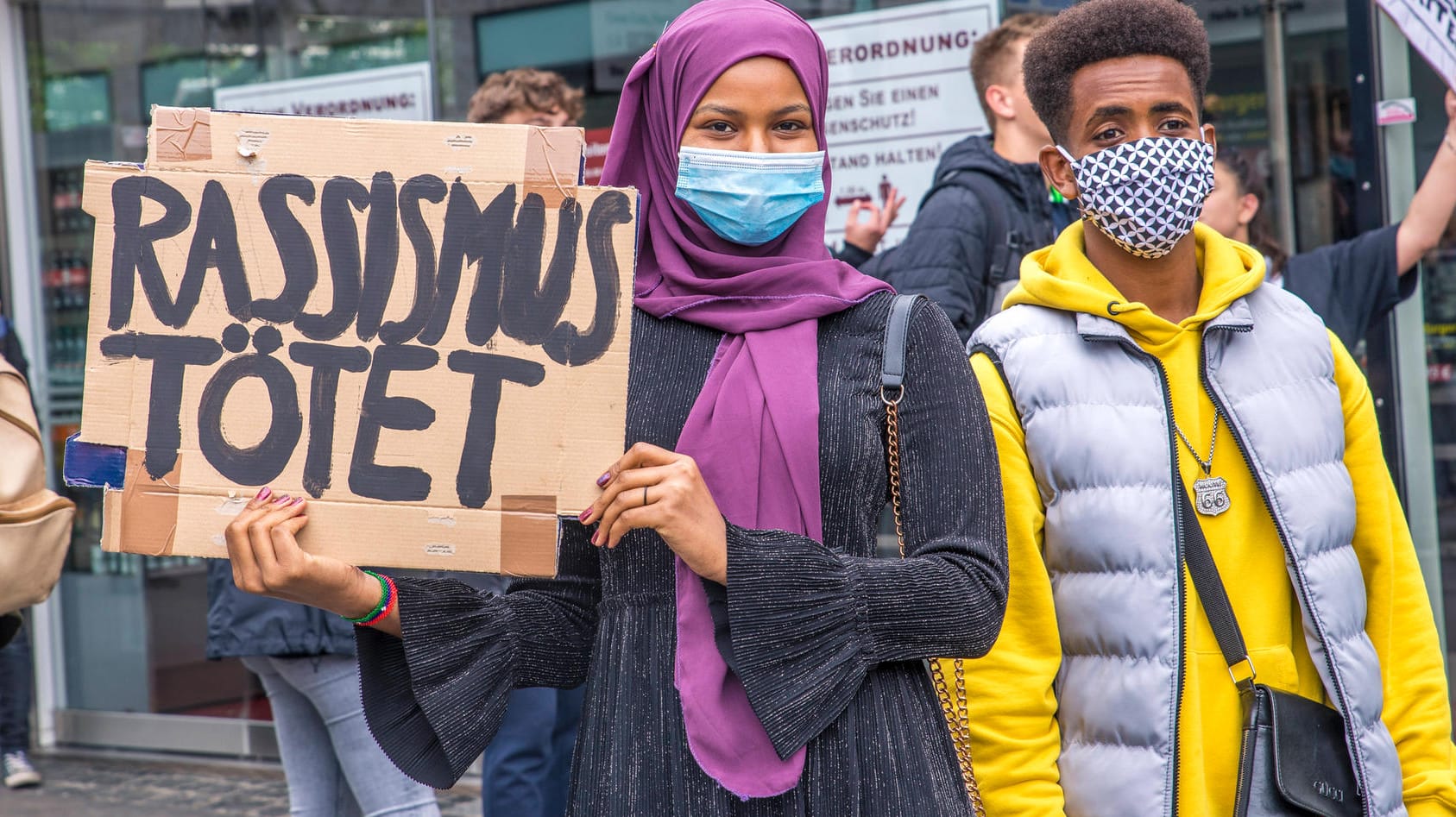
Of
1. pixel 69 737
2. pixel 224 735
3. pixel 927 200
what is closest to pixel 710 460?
pixel 927 200

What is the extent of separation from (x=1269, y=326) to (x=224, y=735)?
19.4ft

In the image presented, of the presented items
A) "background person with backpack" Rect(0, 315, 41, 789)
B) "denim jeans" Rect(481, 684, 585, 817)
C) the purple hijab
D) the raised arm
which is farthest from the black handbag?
"background person with backpack" Rect(0, 315, 41, 789)

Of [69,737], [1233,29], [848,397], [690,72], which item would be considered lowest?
[69,737]

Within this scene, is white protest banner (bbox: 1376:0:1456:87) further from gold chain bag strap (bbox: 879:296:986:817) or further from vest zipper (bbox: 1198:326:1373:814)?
gold chain bag strap (bbox: 879:296:986:817)

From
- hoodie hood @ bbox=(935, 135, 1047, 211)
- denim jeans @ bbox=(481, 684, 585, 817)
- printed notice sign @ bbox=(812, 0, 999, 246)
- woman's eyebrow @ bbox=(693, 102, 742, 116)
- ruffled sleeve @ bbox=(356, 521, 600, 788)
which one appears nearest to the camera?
ruffled sleeve @ bbox=(356, 521, 600, 788)

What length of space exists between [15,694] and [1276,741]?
5.58 meters

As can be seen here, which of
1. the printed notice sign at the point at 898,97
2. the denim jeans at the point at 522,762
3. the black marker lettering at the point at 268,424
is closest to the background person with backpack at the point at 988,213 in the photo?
the printed notice sign at the point at 898,97

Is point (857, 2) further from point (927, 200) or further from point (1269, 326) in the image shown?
point (1269, 326)

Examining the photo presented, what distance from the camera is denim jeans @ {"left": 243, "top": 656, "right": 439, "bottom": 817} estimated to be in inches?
152

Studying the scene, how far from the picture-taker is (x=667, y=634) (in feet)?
6.75

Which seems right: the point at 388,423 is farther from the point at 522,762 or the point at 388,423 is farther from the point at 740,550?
the point at 522,762

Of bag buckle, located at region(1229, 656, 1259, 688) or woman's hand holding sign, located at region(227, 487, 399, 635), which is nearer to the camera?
woman's hand holding sign, located at region(227, 487, 399, 635)

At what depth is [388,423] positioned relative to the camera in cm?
198

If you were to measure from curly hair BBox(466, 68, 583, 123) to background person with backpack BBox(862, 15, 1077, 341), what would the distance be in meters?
1.17
